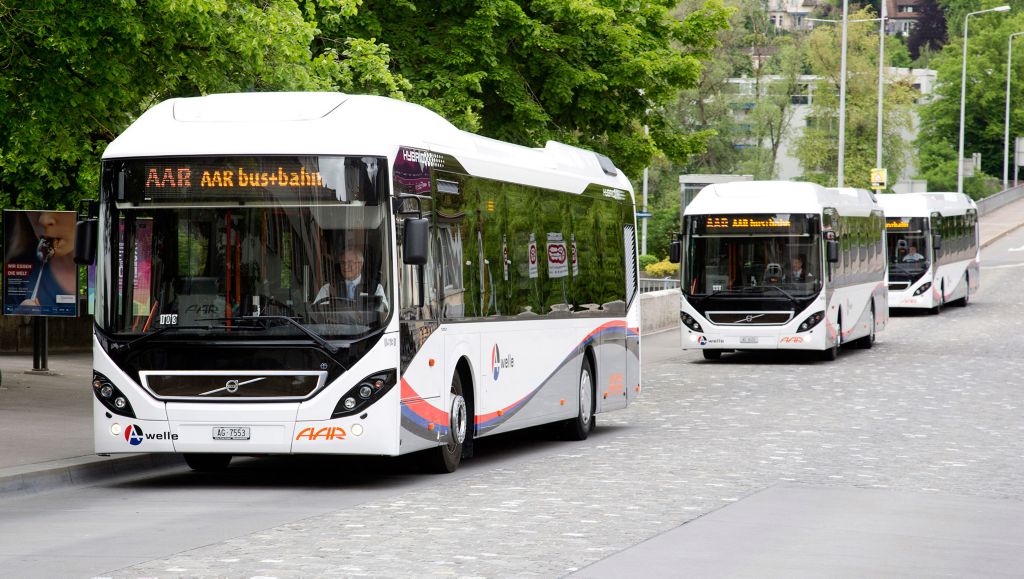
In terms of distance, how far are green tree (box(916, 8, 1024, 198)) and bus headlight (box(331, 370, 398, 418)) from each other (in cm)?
10456

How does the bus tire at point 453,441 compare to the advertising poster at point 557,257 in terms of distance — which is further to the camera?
the advertising poster at point 557,257

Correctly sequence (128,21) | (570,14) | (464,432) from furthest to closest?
(570,14)
(128,21)
(464,432)

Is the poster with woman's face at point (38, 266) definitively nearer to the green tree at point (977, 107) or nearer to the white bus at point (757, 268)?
the white bus at point (757, 268)

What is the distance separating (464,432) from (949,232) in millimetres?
37679

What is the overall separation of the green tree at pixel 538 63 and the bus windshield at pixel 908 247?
17.0 m

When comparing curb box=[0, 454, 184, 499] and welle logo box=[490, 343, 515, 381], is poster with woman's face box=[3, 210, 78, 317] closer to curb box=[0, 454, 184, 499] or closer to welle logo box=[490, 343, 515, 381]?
curb box=[0, 454, 184, 499]

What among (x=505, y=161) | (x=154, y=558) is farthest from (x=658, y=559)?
(x=505, y=161)

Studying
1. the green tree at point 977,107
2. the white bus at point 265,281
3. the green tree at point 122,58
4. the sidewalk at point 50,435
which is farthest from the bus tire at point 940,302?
the green tree at point 977,107

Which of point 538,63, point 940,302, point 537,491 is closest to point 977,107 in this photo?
point 940,302

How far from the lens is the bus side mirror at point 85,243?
1261 centimetres

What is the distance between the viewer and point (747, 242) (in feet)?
96.7

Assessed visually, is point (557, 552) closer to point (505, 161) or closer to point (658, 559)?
point (658, 559)

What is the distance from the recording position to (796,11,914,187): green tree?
9700 cm

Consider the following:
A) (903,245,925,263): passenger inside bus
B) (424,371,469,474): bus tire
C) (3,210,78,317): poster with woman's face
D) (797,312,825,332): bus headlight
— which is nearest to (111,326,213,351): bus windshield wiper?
(424,371,469,474): bus tire
